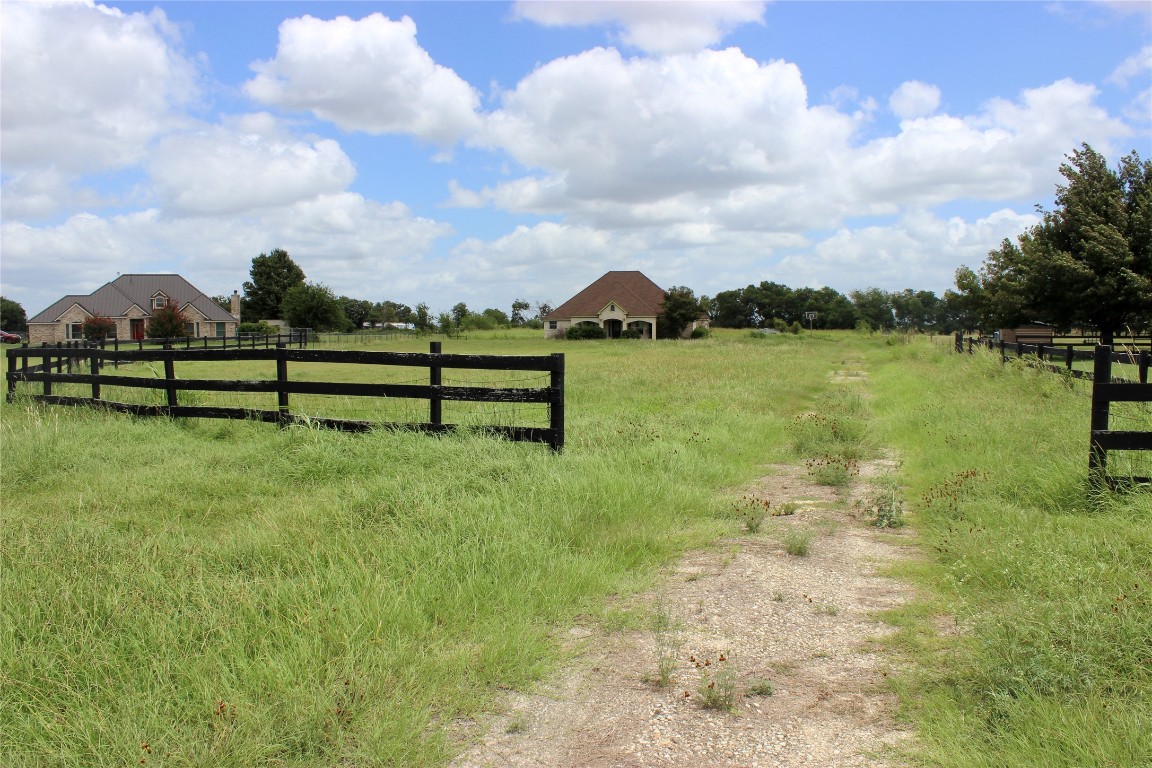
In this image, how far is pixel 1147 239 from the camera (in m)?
24.1

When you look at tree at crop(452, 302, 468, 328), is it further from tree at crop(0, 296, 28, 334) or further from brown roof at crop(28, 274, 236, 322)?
tree at crop(0, 296, 28, 334)

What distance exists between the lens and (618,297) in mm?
75750

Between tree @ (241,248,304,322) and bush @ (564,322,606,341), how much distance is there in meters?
50.5

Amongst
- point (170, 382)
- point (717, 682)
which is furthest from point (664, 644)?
point (170, 382)

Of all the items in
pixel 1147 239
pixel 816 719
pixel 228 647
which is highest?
pixel 1147 239

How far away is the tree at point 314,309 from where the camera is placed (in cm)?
7669

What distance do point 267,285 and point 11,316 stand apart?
52017 millimetres

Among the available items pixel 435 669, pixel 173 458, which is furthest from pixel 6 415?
pixel 435 669

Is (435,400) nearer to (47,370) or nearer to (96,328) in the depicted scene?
(47,370)

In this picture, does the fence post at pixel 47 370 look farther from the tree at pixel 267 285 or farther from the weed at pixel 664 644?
the tree at pixel 267 285

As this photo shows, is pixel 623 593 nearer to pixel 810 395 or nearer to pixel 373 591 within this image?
pixel 373 591

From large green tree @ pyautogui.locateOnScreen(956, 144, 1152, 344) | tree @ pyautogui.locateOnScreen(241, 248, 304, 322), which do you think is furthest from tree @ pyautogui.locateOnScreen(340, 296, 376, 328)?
large green tree @ pyautogui.locateOnScreen(956, 144, 1152, 344)

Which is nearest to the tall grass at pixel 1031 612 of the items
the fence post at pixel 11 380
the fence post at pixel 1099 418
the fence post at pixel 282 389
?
the fence post at pixel 1099 418

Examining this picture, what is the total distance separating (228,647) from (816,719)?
9.41 feet
